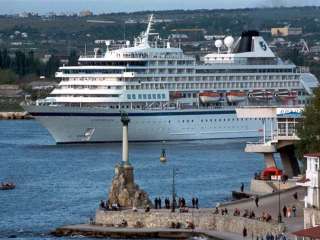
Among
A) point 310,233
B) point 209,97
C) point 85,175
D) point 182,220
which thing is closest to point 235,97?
point 209,97

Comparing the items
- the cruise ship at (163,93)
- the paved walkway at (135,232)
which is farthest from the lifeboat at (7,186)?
the cruise ship at (163,93)

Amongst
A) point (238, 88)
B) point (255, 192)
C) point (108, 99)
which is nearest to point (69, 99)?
Result: point (108, 99)

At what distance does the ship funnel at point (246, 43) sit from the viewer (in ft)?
447

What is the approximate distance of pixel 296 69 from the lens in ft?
457

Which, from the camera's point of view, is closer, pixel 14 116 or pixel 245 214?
pixel 245 214

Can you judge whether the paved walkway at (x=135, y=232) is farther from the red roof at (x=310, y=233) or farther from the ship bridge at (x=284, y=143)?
the ship bridge at (x=284, y=143)

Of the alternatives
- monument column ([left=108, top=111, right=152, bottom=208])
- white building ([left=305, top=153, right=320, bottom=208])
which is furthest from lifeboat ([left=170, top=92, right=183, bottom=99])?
white building ([left=305, top=153, right=320, bottom=208])

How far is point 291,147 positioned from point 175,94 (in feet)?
160

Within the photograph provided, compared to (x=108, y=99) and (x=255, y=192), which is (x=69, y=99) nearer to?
(x=108, y=99)

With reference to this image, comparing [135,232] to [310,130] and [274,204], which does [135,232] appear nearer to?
[274,204]

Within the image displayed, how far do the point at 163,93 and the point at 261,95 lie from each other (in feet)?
29.9

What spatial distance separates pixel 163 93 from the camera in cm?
12875

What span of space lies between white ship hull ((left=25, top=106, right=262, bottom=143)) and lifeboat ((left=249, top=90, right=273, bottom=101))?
2943 millimetres

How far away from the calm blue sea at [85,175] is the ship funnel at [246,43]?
10.6 metres
